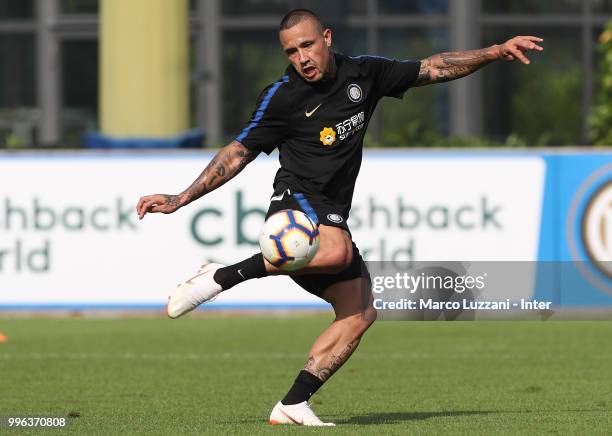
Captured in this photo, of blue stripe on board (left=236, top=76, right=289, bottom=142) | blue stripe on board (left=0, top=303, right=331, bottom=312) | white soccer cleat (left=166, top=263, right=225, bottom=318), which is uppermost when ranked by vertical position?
blue stripe on board (left=236, top=76, right=289, bottom=142)

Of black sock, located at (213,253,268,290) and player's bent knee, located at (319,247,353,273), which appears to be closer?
player's bent knee, located at (319,247,353,273)

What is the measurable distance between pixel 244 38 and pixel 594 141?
7.38 m

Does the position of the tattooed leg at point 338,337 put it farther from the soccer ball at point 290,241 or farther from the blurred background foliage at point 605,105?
the blurred background foliage at point 605,105

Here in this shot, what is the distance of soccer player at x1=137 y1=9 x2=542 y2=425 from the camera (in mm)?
8469

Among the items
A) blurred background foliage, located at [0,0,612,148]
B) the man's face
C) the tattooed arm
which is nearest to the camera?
the man's face

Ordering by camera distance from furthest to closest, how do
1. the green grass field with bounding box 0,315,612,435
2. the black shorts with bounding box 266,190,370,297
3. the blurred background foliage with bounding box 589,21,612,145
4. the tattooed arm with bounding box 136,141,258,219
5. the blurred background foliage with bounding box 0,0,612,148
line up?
the blurred background foliage with bounding box 0,0,612,148 < the blurred background foliage with bounding box 589,21,612,145 < the green grass field with bounding box 0,315,612,435 < the tattooed arm with bounding box 136,141,258,219 < the black shorts with bounding box 266,190,370,297

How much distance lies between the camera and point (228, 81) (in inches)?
1033

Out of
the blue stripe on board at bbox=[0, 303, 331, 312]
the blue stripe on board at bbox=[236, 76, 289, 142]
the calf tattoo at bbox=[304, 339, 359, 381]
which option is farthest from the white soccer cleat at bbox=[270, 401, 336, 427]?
the blue stripe on board at bbox=[0, 303, 331, 312]

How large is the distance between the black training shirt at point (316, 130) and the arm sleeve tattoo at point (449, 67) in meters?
0.44

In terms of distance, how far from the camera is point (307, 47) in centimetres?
844

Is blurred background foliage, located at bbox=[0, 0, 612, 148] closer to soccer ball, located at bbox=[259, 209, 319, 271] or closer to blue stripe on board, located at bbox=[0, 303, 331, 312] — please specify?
blue stripe on board, located at bbox=[0, 303, 331, 312]

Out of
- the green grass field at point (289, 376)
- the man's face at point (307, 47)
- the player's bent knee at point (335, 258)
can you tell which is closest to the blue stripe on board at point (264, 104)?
the man's face at point (307, 47)

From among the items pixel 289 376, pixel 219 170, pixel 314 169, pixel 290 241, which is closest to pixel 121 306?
pixel 289 376

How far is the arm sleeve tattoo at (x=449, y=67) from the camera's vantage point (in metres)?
8.98
